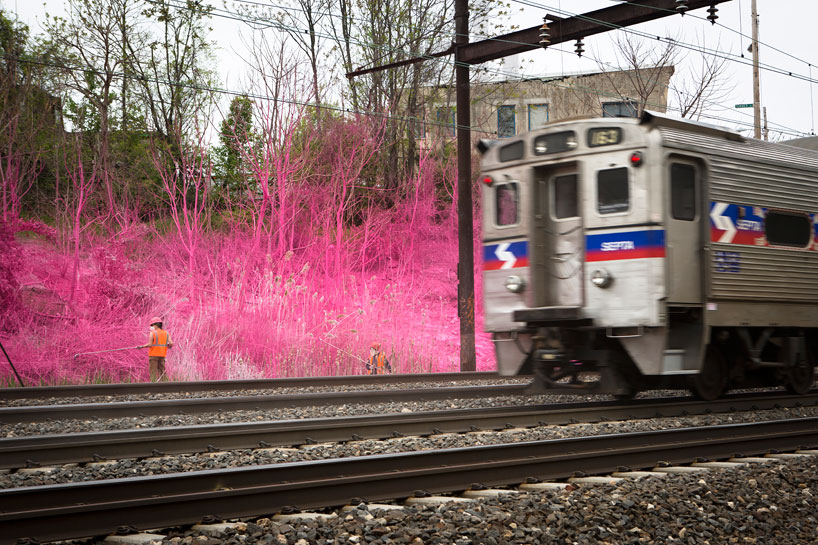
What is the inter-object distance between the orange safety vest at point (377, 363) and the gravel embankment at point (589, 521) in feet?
33.8

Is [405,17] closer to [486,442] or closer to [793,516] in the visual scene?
[486,442]

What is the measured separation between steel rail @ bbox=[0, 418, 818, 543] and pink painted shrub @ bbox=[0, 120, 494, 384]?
10.1m

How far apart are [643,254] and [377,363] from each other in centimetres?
781

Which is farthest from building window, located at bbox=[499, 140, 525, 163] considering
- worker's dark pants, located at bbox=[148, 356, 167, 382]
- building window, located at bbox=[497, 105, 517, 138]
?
building window, located at bbox=[497, 105, 517, 138]

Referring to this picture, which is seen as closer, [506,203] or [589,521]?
[589,521]

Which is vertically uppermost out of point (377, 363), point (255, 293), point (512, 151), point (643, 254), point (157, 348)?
point (512, 151)

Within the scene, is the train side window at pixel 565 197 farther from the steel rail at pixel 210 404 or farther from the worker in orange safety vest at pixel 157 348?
the worker in orange safety vest at pixel 157 348

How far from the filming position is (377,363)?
1664 centimetres

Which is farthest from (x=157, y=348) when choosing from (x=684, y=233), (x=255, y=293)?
(x=684, y=233)

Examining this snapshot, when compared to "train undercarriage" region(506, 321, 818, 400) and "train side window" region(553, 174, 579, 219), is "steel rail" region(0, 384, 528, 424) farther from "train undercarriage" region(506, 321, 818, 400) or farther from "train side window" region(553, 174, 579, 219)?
"train side window" region(553, 174, 579, 219)

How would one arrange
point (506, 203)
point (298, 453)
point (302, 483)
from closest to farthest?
1. point (302, 483)
2. point (298, 453)
3. point (506, 203)

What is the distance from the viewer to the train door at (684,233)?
10086mm

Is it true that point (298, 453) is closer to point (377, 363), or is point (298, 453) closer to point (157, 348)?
point (157, 348)

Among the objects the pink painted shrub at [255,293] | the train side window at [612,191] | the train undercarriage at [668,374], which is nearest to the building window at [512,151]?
the train side window at [612,191]
